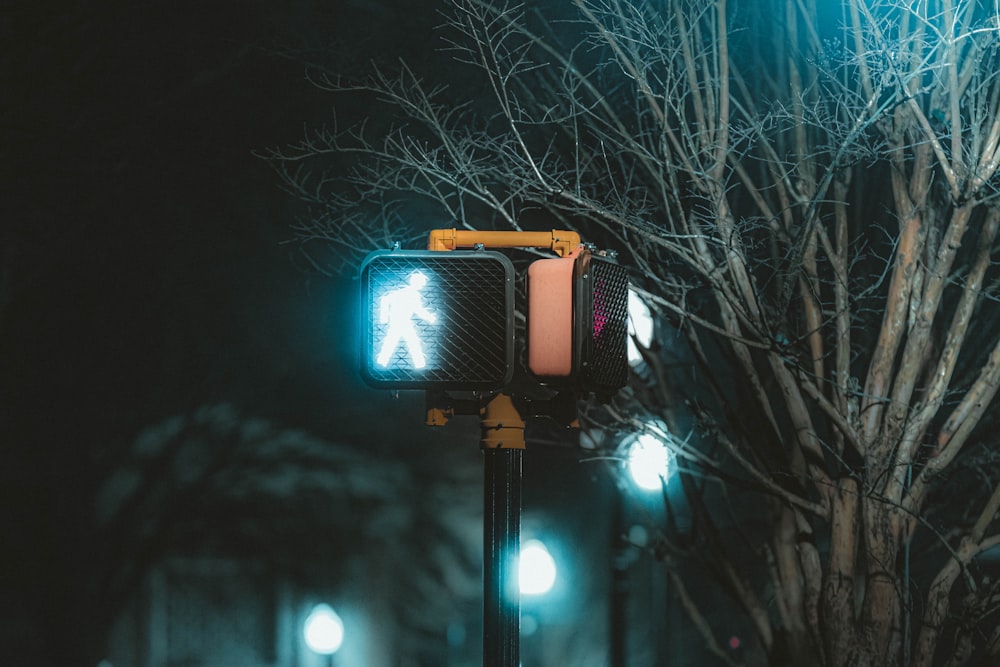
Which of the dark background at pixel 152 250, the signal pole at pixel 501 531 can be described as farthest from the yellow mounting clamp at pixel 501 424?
the dark background at pixel 152 250

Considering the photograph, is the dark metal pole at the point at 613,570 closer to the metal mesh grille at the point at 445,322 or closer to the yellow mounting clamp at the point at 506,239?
the yellow mounting clamp at the point at 506,239

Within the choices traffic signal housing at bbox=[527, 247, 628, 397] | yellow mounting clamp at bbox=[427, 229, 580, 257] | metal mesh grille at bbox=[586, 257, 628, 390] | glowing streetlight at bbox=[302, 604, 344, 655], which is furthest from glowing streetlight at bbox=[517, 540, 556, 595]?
traffic signal housing at bbox=[527, 247, 628, 397]

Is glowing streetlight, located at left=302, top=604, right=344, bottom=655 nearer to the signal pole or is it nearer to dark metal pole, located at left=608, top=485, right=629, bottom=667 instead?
dark metal pole, located at left=608, top=485, right=629, bottom=667

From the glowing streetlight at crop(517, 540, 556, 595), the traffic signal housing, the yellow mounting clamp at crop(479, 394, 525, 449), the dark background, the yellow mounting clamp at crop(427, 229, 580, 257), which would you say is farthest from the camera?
the glowing streetlight at crop(517, 540, 556, 595)

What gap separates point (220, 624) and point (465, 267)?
7914 millimetres

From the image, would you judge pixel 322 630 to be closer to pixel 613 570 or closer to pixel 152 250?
pixel 613 570

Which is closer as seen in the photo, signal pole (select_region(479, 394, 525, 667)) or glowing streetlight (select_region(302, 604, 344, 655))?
signal pole (select_region(479, 394, 525, 667))

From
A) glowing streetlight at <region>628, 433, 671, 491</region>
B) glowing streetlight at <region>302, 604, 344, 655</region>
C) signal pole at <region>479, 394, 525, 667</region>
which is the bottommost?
glowing streetlight at <region>302, 604, 344, 655</region>

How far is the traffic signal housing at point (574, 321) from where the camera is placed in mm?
3484

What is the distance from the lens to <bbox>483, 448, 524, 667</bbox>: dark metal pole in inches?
141

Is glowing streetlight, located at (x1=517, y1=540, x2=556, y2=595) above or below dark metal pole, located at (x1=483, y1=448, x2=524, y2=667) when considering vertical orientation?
below

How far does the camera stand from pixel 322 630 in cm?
1050

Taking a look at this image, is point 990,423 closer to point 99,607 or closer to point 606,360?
point 606,360

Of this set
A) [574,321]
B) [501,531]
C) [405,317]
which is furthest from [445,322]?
[501,531]
